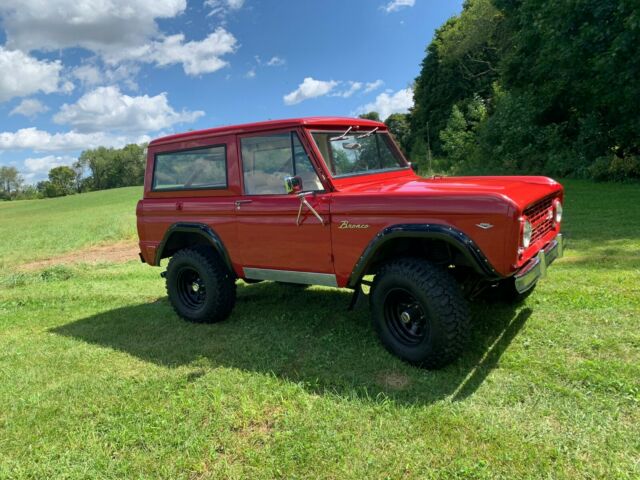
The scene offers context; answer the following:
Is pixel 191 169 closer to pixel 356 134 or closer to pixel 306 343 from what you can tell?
pixel 356 134

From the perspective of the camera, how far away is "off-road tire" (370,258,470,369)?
3.52 meters

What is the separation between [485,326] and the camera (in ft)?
14.6

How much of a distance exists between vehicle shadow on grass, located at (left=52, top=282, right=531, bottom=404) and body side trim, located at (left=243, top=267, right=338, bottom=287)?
576 mm

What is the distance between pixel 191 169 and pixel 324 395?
3014 millimetres

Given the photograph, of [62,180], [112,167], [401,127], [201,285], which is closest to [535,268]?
[201,285]

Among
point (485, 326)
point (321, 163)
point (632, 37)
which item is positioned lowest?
point (485, 326)

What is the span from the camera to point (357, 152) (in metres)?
4.68

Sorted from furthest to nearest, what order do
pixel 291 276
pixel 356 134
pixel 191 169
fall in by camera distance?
pixel 191 169, pixel 356 134, pixel 291 276

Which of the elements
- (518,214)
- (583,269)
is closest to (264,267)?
(518,214)

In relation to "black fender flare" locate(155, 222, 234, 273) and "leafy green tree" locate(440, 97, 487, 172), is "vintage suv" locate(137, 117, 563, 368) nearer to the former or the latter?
"black fender flare" locate(155, 222, 234, 273)

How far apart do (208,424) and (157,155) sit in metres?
3.42

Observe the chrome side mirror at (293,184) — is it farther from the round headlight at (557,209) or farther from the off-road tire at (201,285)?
the round headlight at (557,209)

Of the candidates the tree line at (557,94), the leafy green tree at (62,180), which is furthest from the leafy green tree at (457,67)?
the leafy green tree at (62,180)

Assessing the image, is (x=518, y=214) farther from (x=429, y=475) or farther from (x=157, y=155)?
(x=157, y=155)
